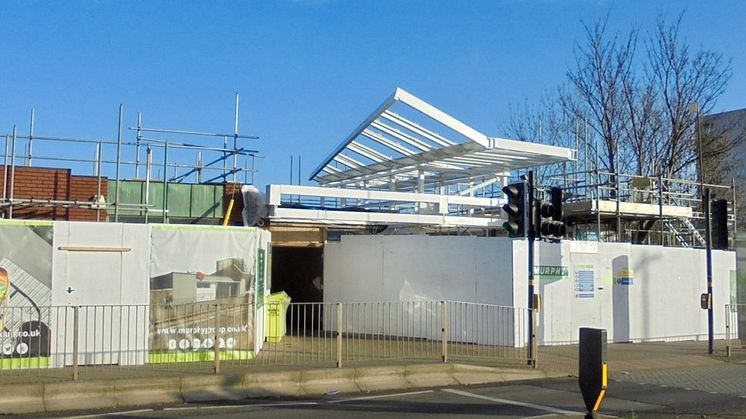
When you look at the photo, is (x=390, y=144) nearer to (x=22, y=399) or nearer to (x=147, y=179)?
(x=147, y=179)

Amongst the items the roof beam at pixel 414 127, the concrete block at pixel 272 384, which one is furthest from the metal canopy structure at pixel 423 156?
the concrete block at pixel 272 384

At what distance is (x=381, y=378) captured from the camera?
42.8 feet

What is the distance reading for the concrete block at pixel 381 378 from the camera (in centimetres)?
1286

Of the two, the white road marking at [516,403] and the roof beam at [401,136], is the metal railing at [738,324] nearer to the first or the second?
the roof beam at [401,136]

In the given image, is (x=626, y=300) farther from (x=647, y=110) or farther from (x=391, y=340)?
(x=647, y=110)

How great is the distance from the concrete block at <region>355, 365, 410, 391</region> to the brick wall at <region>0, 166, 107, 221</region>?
7242 mm

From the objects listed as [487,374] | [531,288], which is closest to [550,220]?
[531,288]

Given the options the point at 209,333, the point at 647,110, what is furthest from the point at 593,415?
the point at 647,110

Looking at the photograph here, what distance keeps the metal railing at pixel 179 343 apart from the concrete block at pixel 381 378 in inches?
22.4

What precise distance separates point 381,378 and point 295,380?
4.87 feet

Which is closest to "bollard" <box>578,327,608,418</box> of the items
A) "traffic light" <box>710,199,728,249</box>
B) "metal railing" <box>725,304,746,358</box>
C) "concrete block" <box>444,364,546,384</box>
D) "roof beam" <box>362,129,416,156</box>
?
"concrete block" <box>444,364,546,384</box>

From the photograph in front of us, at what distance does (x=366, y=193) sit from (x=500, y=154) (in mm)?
3747

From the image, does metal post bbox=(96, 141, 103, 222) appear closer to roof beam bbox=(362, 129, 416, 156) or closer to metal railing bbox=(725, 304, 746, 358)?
roof beam bbox=(362, 129, 416, 156)

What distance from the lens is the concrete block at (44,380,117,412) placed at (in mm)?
10938
